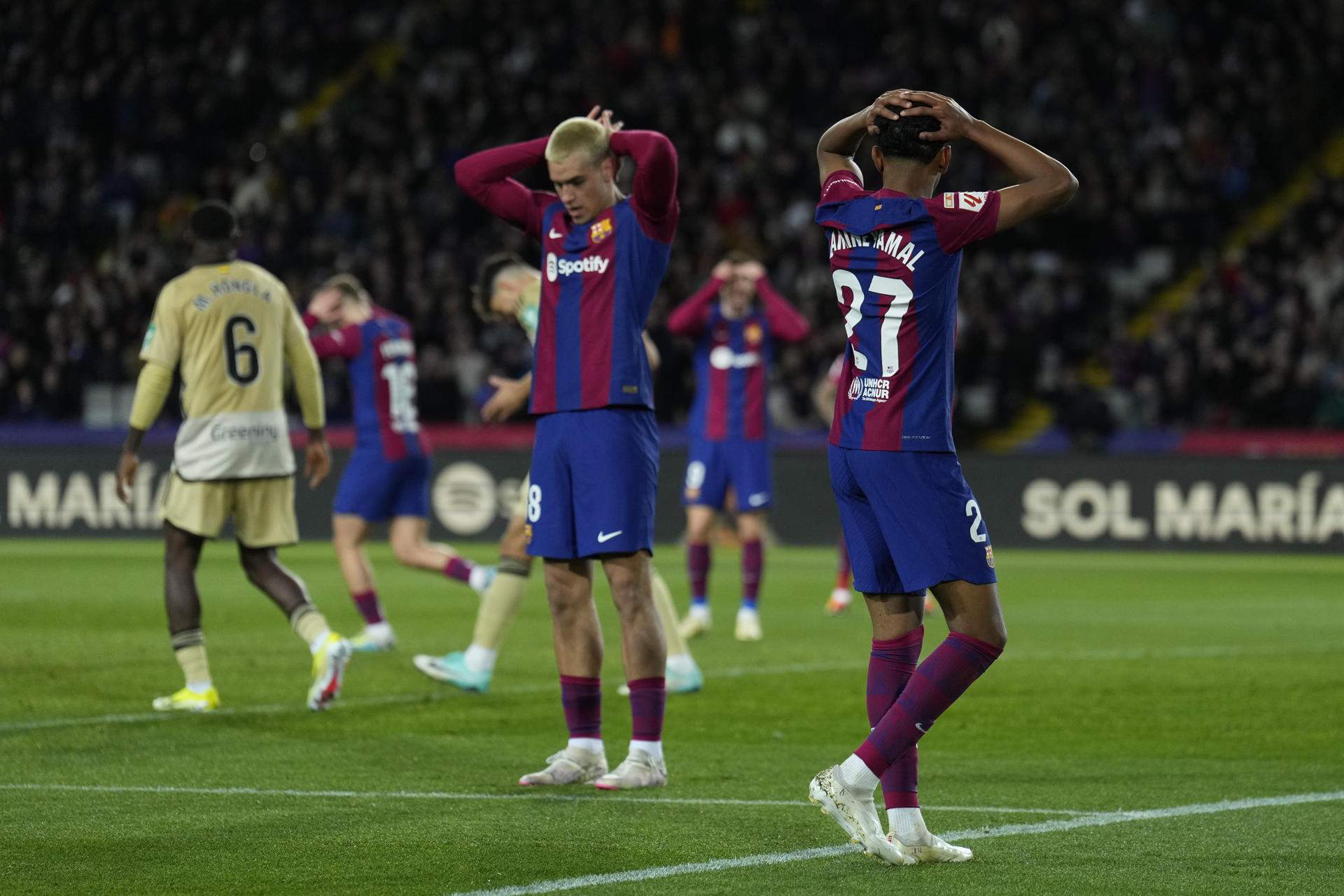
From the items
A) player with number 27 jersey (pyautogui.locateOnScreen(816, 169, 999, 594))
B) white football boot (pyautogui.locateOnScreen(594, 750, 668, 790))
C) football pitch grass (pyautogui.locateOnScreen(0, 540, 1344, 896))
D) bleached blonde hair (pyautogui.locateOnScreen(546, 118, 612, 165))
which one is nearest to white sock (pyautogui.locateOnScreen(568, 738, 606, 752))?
white football boot (pyautogui.locateOnScreen(594, 750, 668, 790))

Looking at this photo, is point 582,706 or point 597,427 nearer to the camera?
point 597,427

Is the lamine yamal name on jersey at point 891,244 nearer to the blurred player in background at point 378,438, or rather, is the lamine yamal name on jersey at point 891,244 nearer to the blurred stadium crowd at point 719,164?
the blurred player in background at point 378,438

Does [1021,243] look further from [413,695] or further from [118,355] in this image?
[413,695]

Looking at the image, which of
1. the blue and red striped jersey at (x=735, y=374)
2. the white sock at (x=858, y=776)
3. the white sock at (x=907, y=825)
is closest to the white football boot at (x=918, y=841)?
the white sock at (x=907, y=825)

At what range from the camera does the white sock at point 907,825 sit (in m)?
5.37

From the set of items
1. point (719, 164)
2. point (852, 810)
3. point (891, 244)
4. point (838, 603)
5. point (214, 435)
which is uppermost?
point (719, 164)

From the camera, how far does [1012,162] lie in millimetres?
5273

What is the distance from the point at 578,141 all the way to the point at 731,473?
261 inches

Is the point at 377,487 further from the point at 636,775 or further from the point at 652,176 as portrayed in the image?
the point at 652,176

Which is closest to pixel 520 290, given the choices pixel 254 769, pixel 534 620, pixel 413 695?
pixel 413 695

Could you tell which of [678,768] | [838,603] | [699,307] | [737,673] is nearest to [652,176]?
[678,768]

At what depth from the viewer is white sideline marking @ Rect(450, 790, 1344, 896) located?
494 cm

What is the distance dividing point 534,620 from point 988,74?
15.9 meters

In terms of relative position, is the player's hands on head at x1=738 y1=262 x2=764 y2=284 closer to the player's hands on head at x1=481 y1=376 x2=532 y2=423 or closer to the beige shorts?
the beige shorts
